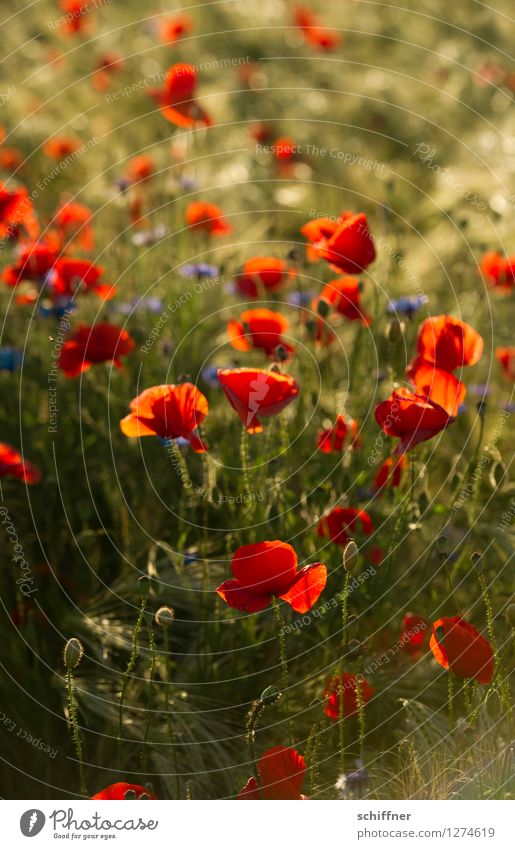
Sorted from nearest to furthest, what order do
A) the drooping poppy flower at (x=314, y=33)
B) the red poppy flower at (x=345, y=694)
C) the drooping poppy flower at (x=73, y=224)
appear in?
the red poppy flower at (x=345, y=694) → the drooping poppy flower at (x=73, y=224) → the drooping poppy flower at (x=314, y=33)

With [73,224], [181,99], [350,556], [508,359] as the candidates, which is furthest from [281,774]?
[73,224]

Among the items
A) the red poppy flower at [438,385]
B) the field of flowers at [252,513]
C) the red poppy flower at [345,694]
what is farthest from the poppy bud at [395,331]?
the red poppy flower at [345,694]

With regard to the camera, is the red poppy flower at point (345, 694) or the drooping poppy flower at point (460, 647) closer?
the drooping poppy flower at point (460, 647)

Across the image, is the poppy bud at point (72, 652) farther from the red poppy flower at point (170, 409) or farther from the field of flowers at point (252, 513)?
the red poppy flower at point (170, 409)

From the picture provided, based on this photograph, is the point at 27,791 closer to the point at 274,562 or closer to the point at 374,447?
the point at 274,562

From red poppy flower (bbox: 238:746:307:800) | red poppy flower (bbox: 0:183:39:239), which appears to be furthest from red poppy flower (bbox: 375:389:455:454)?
red poppy flower (bbox: 0:183:39:239)

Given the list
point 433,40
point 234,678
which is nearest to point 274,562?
point 234,678
